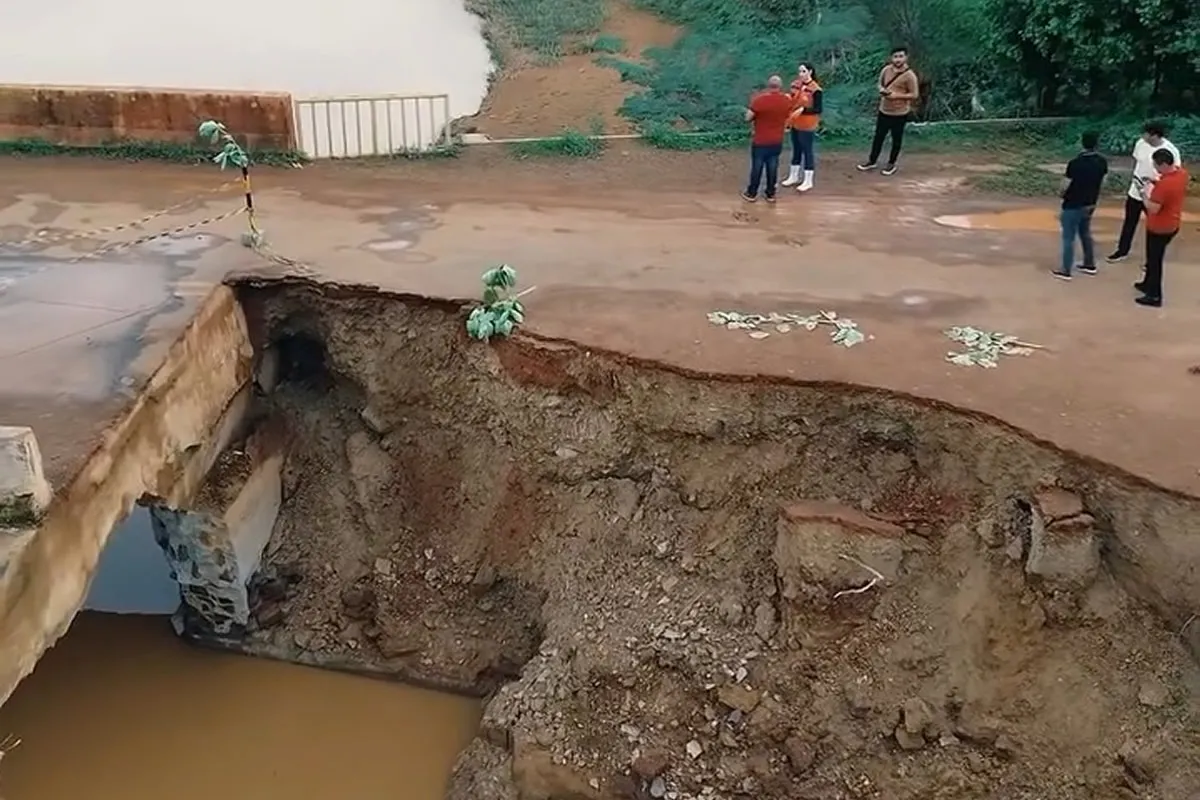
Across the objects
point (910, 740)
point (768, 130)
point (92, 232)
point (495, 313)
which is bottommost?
point (910, 740)

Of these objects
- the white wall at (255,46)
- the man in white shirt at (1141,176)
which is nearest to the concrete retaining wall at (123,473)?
the man in white shirt at (1141,176)

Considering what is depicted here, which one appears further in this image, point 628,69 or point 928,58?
point 628,69

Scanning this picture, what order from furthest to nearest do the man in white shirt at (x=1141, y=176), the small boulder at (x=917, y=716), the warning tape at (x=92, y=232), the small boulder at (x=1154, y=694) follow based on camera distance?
the warning tape at (x=92, y=232), the man in white shirt at (x=1141, y=176), the small boulder at (x=917, y=716), the small boulder at (x=1154, y=694)

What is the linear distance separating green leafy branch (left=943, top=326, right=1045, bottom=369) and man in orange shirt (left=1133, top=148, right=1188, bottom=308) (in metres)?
1.66

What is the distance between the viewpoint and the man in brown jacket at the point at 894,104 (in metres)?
13.9

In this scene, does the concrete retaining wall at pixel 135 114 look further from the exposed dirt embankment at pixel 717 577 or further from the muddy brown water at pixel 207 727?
the muddy brown water at pixel 207 727

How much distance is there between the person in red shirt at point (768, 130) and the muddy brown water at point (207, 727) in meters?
6.87

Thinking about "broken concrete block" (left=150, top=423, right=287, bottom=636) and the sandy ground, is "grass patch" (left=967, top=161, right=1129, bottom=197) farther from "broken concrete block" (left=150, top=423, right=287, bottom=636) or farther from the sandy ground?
"broken concrete block" (left=150, top=423, right=287, bottom=636)

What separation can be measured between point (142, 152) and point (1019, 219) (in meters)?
10.9

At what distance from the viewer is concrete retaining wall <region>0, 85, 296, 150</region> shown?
1527cm

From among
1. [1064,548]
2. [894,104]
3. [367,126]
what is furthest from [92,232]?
[1064,548]

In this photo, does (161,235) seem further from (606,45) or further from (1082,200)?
(606,45)

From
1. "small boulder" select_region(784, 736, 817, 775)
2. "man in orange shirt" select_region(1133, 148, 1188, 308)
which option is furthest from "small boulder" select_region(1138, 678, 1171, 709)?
"man in orange shirt" select_region(1133, 148, 1188, 308)

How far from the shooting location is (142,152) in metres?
15.4
